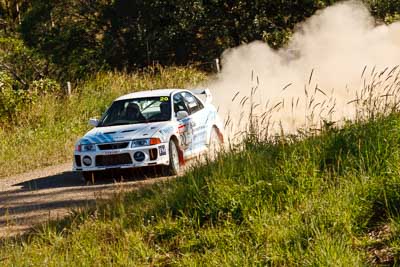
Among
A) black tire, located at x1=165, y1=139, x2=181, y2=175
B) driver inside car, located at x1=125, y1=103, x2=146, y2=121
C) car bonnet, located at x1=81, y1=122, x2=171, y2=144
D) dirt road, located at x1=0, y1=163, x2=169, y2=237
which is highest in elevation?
driver inside car, located at x1=125, y1=103, x2=146, y2=121

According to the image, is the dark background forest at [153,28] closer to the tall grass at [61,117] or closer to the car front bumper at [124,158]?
the tall grass at [61,117]

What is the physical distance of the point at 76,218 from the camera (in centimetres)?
857

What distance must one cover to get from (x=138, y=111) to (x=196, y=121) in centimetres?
108

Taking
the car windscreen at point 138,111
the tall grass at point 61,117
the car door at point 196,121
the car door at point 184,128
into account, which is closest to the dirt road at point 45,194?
the car door at point 184,128

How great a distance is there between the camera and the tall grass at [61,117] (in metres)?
16.4

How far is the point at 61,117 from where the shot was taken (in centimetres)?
2020

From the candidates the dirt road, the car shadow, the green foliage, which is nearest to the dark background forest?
the green foliage

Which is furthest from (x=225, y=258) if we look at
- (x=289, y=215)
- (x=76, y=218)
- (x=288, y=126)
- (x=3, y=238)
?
(x=288, y=126)

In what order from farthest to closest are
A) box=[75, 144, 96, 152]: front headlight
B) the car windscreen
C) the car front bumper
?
1. the car windscreen
2. box=[75, 144, 96, 152]: front headlight
3. the car front bumper

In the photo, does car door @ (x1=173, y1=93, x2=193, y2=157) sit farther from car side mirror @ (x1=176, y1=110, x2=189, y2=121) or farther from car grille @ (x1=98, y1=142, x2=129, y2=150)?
car grille @ (x1=98, y1=142, x2=129, y2=150)

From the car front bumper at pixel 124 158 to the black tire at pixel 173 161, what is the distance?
160mm

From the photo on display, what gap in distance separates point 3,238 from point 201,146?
5.63m

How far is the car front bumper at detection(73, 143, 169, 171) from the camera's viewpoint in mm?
12281

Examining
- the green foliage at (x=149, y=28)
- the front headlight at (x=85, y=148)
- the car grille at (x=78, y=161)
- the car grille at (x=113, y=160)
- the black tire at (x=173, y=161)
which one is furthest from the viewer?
the green foliage at (x=149, y=28)
